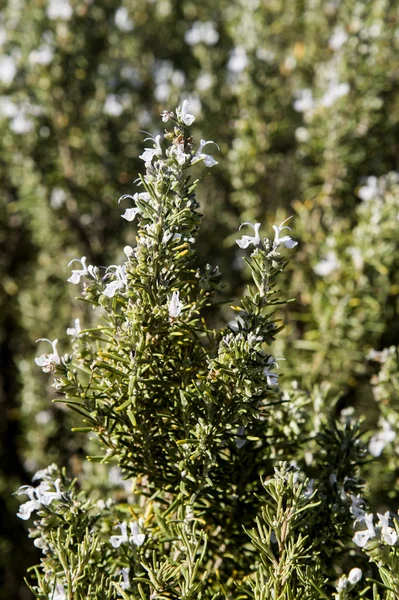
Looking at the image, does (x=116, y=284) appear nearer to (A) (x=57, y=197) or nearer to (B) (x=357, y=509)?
(B) (x=357, y=509)

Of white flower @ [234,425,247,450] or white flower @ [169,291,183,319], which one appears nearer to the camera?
white flower @ [169,291,183,319]

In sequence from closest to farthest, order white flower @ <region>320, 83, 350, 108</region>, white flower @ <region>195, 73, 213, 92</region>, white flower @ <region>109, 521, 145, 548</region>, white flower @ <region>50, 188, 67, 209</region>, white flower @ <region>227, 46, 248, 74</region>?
white flower @ <region>109, 521, 145, 548</region>, white flower @ <region>320, 83, 350, 108</region>, white flower @ <region>227, 46, 248, 74</region>, white flower @ <region>50, 188, 67, 209</region>, white flower @ <region>195, 73, 213, 92</region>

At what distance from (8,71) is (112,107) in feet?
1.69

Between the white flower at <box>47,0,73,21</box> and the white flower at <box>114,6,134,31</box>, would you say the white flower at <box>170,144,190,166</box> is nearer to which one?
the white flower at <box>47,0,73,21</box>

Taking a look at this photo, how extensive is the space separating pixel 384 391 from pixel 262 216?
4.21 ft

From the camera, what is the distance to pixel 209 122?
118 inches

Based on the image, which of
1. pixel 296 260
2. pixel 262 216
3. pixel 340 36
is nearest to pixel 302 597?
pixel 296 260

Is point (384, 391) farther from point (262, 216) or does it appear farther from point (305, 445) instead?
point (262, 216)

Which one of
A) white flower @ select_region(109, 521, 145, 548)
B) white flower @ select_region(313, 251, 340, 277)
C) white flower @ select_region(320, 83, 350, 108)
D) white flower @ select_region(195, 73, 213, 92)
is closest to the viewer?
white flower @ select_region(109, 521, 145, 548)

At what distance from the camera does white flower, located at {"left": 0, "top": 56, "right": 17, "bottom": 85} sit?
2.73m

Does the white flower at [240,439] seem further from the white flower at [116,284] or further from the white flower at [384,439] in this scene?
the white flower at [384,439]

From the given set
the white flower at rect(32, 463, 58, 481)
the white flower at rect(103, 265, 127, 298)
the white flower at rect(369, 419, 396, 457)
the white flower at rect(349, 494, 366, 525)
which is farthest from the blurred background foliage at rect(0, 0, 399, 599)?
the white flower at rect(103, 265, 127, 298)

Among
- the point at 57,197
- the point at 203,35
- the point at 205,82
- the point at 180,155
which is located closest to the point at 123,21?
the point at 203,35

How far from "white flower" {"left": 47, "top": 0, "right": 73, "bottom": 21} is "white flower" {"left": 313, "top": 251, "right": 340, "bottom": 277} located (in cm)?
170
